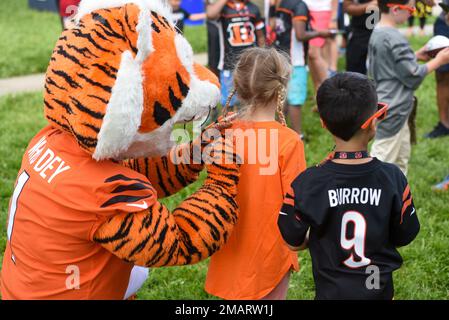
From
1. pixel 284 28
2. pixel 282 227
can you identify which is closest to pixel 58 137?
pixel 282 227

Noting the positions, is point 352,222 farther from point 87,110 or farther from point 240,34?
point 240,34

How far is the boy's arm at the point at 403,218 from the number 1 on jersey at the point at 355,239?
137 mm

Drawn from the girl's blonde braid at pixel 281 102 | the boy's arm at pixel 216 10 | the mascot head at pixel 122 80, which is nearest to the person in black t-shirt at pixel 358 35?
the boy's arm at pixel 216 10

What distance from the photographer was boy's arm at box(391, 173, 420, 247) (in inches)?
89.5

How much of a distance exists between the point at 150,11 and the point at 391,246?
4.19ft

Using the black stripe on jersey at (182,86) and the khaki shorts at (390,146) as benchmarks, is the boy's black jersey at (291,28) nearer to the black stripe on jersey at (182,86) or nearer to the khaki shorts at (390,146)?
the khaki shorts at (390,146)

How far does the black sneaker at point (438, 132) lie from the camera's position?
6227 mm


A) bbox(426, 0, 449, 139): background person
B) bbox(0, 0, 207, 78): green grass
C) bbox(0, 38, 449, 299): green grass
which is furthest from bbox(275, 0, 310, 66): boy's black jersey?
bbox(0, 0, 207, 78): green grass

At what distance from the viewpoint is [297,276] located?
3.75 m

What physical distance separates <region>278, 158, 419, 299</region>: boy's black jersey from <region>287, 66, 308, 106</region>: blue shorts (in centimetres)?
360

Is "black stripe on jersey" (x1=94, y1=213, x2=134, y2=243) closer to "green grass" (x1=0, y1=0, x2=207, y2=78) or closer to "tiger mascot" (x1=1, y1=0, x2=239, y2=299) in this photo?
"tiger mascot" (x1=1, y1=0, x2=239, y2=299)

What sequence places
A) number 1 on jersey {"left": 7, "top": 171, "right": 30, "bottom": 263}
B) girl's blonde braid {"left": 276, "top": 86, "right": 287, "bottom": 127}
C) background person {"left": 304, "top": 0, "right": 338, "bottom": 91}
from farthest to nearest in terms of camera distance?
background person {"left": 304, "top": 0, "right": 338, "bottom": 91}
girl's blonde braid {"left": 276, "top": 86, "right": 287, "bottom": 127}
number 1 on jersey {"left": 7, "top": 171, "right": 30, "bottom": 263}

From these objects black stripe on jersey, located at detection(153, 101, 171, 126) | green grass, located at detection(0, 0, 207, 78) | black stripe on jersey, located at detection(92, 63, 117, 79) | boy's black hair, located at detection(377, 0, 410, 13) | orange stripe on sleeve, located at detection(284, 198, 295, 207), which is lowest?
green grass, located at detection(0, 0, 207, 78)
